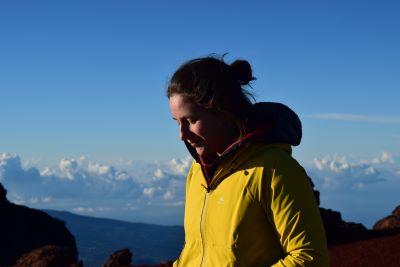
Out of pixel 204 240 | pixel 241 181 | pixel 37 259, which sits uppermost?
pixel 241 181

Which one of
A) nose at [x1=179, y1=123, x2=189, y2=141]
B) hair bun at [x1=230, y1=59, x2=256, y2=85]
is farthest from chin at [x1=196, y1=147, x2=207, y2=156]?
hair bun at [x1=230, y1=59, x2=256, y2=85]

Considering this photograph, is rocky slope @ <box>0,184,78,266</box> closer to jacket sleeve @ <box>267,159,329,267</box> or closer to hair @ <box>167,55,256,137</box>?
hair @ <box>167,55,256,137</box>

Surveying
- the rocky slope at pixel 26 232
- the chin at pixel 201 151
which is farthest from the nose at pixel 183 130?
the rocky slope at pixel 26 232

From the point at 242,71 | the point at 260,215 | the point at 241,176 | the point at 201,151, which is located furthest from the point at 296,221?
the point at 242,71

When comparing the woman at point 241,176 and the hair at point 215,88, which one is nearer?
the woman at point 241,176

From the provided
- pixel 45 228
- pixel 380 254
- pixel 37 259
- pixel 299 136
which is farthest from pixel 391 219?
pixel 45 228

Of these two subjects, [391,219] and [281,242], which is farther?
[391,219]

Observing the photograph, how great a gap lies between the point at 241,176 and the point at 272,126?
310mm

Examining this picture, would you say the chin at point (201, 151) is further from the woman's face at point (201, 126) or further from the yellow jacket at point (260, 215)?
the yellow jacket at point (260, 215)

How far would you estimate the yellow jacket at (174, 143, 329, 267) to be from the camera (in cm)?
339

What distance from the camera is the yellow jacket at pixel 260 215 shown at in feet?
11.1

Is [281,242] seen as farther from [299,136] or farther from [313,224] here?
[299,136]

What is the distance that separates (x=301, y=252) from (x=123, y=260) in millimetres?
19236

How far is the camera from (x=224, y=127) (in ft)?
12.1
